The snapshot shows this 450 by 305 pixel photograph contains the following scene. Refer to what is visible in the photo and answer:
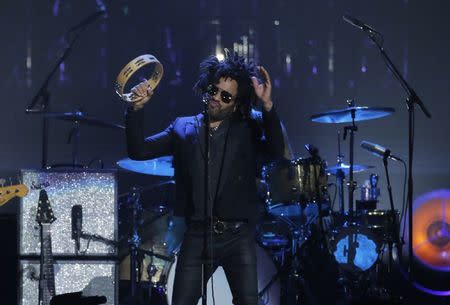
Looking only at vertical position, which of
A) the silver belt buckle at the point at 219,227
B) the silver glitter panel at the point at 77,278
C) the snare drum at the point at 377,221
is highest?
the silver belt buckle at the point at 219,227

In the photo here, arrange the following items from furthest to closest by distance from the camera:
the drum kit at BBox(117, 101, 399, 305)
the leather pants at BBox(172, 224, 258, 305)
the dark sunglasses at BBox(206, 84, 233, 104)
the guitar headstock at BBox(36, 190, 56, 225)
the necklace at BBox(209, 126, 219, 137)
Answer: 1. the drum kit at BBox(117, 101, 399, 305)
2. the guitar headstock at BBox(36, 190, 56, 225)
3. the necklace at BBox(209, 126, 219, 137)
4. the dark sunglasses at BBox(206, 84, 233, 104)
5. the leather pants at BBox(172, 224, 258, 305)

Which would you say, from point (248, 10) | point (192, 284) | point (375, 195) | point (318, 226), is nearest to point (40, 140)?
point (248, 10)

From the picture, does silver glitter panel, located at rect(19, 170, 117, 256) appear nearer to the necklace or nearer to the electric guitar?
the electric guitar

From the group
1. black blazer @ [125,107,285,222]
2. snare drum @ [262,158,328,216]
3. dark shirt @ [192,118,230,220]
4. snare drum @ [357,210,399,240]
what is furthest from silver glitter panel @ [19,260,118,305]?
→ snare drum @ [357,210,399,240]

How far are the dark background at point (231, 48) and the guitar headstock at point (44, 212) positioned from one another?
2.89 metres

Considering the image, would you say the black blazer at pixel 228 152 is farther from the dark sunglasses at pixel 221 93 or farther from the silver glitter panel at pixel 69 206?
the silver glitter panel at pixel 69 206

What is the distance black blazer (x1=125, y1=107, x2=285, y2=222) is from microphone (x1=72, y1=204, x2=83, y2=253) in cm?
105

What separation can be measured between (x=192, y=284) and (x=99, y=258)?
126 centimetres

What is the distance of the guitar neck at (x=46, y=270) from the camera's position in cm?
450

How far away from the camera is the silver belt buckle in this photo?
3623 mm

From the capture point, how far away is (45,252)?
4.51 m

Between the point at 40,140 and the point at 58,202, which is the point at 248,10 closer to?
the point at 40,140

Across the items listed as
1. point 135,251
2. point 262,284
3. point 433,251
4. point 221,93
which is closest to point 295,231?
point 262,284

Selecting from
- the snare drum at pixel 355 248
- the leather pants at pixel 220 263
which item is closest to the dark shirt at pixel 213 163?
the leather pants at pixel 220 263
